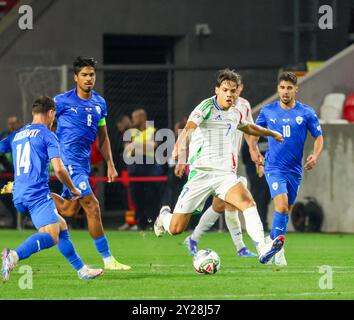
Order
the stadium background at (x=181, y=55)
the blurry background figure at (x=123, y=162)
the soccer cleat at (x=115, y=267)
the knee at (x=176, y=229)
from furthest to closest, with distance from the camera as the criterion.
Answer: the blurry background figure at (x=123, y=162) < the stadium background at (x=181, y=55) < the soccer cleat at (x=115, y=267) < the knee at (x=176, y=229)

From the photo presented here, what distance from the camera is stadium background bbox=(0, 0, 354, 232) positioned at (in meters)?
22.0

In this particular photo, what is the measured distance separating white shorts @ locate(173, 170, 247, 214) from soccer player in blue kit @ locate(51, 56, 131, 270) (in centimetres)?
95

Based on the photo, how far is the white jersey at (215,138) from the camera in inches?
512

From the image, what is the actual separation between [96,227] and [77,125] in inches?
45.5

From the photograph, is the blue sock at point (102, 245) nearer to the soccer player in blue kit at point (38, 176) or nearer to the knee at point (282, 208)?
the soccer player in blue kit at point (38, 176)

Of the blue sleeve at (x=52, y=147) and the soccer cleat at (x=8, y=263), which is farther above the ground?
the blue sleeve at (x=52, y=147)

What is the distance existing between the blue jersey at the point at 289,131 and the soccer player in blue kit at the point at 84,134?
2067 millimetres

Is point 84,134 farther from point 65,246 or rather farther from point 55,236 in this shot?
point 55,236

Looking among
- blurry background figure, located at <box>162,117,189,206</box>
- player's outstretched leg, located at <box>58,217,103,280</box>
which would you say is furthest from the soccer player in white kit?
blurry background figure, located at <box>162,117,189,206</box>

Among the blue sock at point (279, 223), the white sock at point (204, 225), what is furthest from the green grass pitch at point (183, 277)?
the blue sock at point (279, 223)

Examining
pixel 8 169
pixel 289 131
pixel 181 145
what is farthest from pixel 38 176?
pixel 8 169

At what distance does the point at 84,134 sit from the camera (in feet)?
44.6

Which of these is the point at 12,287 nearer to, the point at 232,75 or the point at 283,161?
the point at 232,75
